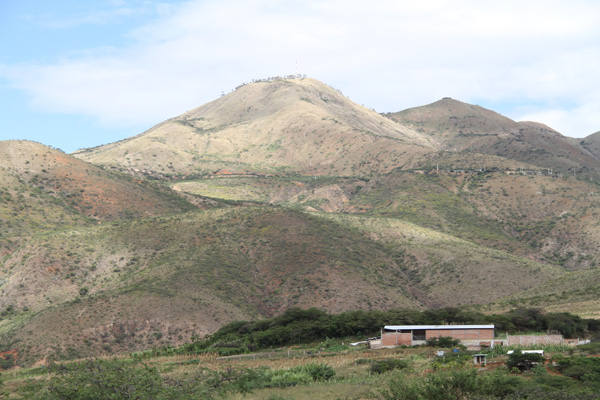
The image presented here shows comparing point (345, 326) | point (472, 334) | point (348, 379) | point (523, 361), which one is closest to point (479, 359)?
point (523, 361)

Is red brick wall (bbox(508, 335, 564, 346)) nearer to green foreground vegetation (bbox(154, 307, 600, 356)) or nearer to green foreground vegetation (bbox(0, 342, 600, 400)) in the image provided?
green foreground vegetation (bbox(154, 307, 600, 356))

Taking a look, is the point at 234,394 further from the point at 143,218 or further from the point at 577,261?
the point at 577,261

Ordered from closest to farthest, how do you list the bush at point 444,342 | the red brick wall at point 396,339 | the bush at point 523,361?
the bush at point 523,361
the bush at point 444,342
the red brick wall at point 396,339

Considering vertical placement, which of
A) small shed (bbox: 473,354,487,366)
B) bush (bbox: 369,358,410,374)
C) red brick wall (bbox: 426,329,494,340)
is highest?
red brick wall (bbox: 426,329,494,340)

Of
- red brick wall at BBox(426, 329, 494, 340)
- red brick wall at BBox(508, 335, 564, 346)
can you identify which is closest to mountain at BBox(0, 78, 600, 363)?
red brick wall at BBox(508, 335, 564, 346)

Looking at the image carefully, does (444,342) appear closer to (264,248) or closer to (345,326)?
(345,326)

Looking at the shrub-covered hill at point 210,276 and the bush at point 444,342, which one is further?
the shrub-covered hill at point 210,276

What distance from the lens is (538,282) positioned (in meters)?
91.3

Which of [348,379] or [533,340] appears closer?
[348,379]

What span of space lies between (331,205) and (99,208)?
54084mm

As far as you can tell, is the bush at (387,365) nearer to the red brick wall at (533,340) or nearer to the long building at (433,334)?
the long building at (433,334)

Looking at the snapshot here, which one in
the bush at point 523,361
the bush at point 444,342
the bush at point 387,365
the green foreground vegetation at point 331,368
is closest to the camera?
the green foreground vegetation at point 331,368

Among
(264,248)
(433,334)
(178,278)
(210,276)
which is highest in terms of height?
(264,248)

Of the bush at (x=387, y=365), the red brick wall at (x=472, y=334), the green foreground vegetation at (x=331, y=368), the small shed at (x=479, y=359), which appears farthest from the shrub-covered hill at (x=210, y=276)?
the small shed at (x=479, y=359)
